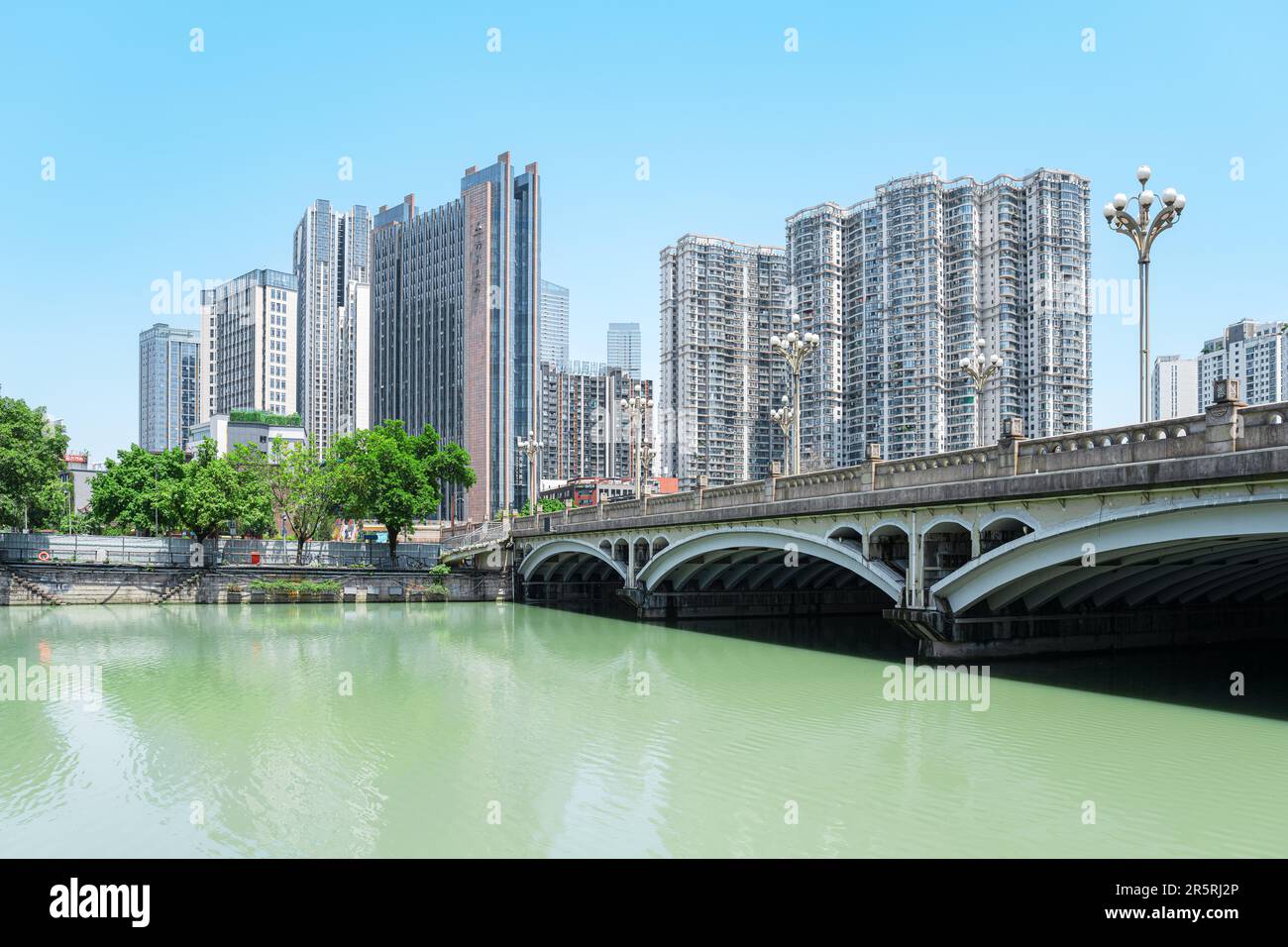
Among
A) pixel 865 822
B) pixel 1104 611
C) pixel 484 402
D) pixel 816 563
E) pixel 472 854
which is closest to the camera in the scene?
pixel 472 854

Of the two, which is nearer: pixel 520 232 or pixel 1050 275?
pixel 1050 275

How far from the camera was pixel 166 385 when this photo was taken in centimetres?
18525

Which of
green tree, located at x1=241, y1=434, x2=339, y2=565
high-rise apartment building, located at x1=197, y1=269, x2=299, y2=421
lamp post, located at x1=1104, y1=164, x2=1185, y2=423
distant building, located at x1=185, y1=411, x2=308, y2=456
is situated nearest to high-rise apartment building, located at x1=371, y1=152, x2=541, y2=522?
distant building, located at x1=185, y1=411, x2=308, y2=456

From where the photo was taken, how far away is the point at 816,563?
35.2 metres

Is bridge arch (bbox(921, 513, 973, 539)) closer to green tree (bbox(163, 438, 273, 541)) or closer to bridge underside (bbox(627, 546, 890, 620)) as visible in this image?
bridge underside (bbox(627, 546, 890, 620))

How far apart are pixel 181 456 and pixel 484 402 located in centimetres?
5701

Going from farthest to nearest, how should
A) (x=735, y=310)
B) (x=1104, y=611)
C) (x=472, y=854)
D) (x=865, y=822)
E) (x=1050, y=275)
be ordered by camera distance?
(x=735, y=310) < (x=1050, y=275) < (x=1104, y=611) < (x=865, y=822) < (x=472, y=854)

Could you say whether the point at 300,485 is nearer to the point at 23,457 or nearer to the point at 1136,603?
the point at 23,457

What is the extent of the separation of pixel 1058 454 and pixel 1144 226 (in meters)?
4.64

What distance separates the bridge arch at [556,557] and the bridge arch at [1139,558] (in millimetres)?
20547

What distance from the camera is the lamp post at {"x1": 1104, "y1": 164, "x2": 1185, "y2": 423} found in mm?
17547

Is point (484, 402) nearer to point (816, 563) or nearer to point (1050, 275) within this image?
point (1050, 275)

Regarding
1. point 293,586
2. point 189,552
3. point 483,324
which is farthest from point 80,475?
point 293,586

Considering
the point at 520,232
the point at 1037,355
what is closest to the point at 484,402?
the point at 520,232
